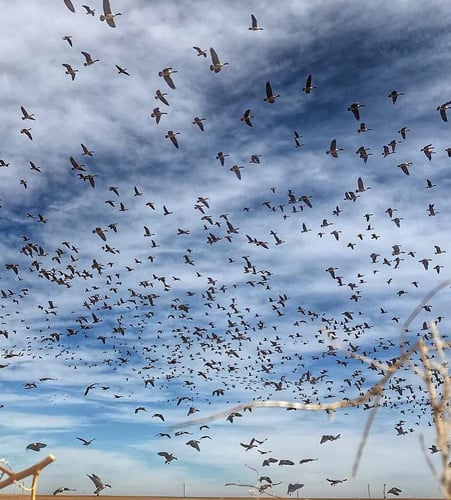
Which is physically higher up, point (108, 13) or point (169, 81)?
point (108, 13)

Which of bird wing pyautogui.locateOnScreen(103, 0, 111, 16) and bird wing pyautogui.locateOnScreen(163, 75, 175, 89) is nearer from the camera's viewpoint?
bird wing pyautogui.locateOnScreen(103, 0, 111, 16)

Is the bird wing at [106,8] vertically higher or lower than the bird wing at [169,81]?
higher

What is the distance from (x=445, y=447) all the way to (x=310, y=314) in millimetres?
71511

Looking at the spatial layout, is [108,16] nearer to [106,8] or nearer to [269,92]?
[106,8]

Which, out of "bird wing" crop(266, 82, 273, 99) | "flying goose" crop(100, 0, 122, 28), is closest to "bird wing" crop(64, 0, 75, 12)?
"flying goose" crop(100, 0, 122, 28)

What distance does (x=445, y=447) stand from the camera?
1.45m

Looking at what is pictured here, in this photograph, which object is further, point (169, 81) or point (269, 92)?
point (269, 92)

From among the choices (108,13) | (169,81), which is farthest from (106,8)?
(169,81)

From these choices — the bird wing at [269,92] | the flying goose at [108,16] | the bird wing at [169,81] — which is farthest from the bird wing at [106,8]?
the bird wing at [269,92]

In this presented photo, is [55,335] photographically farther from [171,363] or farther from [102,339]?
[171,363]

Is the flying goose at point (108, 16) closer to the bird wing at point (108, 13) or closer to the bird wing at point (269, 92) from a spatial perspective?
the bird wing at point (108, 13)

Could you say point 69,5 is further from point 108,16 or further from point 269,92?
point 269,92

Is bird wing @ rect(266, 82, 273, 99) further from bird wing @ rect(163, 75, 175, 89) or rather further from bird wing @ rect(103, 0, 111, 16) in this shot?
bird wing @ rect(103, 0, 111, 16)

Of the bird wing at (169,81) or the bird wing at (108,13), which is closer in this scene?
the bird wing at (108,13)
